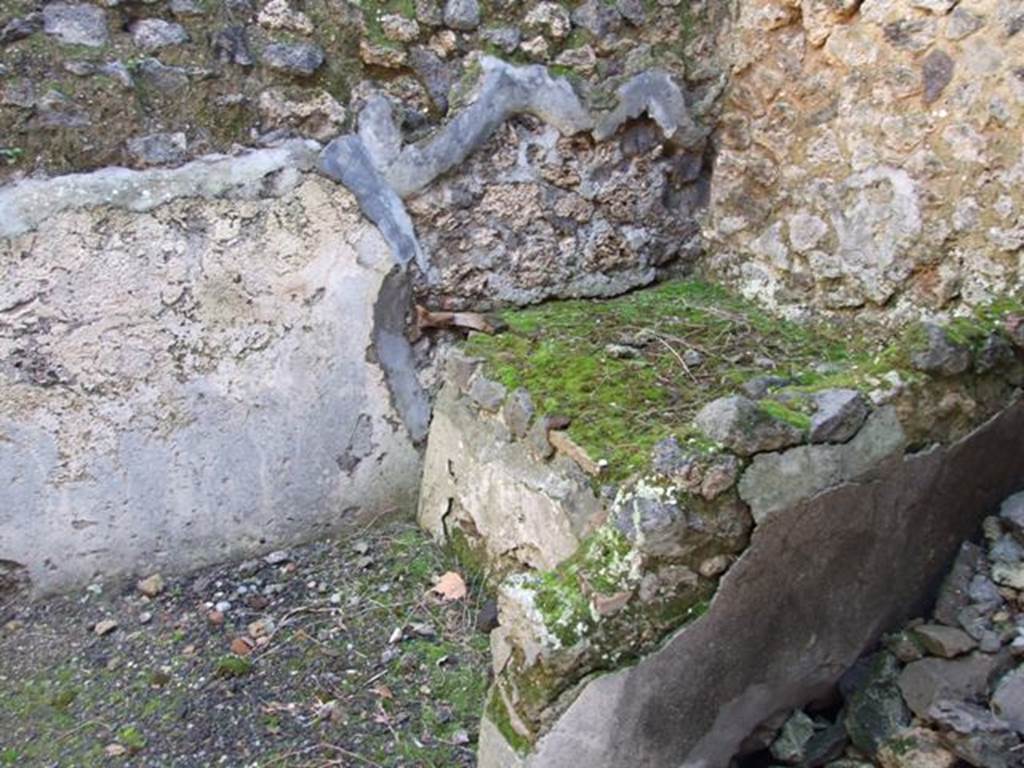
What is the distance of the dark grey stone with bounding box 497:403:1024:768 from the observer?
2.12m

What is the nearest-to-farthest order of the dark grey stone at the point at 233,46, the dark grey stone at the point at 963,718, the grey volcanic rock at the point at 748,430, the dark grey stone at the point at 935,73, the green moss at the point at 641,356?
the dark grey stone at the point at 963,718 < the grey volcanic rock at the point at 748,430 < the green moss at the point at 641,356 < the dark grey stone at the point at 935,73 < the dark grey stone at the point at 233,46

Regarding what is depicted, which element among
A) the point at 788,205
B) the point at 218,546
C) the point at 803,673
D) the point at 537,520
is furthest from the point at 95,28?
the point at 803,673

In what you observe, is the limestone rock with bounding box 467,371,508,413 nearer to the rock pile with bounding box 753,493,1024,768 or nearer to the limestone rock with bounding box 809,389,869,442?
the limestone rock with bounding box 809,389,869,442

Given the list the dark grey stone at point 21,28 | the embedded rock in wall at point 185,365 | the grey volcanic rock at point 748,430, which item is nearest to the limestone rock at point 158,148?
the embedded rock in wall at point 185,365

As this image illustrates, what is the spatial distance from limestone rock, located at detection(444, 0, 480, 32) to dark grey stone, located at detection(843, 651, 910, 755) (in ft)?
6.95

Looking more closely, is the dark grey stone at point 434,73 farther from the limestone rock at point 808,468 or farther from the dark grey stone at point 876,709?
the dark grey stone at point 876,709

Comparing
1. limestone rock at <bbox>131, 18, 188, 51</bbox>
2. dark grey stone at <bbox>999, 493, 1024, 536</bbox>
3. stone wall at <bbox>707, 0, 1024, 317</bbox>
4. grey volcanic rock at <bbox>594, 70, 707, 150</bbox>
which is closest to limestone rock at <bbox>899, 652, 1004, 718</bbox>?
dark grey stone at <bbox>999, 493, 1024, 536</bbox>

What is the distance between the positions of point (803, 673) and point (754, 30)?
195cm

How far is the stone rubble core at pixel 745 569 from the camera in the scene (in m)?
2.12

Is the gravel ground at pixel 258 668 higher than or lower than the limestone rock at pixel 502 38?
lower

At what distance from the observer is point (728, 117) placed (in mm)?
3414

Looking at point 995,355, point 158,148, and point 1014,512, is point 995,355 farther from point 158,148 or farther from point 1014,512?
point 158,148

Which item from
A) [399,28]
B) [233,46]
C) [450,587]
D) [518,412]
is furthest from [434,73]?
[450,587]

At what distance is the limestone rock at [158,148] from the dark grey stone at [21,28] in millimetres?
361
